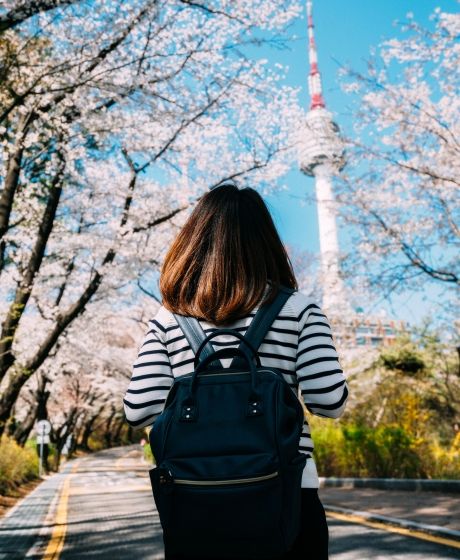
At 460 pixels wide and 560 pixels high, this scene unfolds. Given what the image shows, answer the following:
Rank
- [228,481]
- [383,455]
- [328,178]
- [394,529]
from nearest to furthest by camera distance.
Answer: [228,481], [394,529], [383,455], [328,178]

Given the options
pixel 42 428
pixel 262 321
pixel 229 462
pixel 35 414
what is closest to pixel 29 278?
pixel 262 321

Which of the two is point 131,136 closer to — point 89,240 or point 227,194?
point 89,240

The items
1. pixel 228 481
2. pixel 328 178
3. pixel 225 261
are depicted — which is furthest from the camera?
pixel 328 178

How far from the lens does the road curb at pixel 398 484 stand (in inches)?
330

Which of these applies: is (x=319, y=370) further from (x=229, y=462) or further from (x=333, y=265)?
(x=333, y=265)

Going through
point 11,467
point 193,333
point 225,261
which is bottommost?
point 11,467

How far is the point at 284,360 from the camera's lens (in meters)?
1.49

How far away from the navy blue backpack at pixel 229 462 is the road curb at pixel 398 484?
7.89 metres

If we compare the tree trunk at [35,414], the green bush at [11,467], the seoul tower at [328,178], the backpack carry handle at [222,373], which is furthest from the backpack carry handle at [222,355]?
the tree trunk at [35,414]

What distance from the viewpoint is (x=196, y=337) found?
4.90ft

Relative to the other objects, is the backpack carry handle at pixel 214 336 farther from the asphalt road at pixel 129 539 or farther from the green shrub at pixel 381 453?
the green shrub at pixel 381 453

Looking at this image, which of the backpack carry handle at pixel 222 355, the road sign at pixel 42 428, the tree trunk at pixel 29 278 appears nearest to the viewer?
the backpack carry handle at pixel 222 355

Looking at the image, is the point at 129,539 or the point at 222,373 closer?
the point at 222,373

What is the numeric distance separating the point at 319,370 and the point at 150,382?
0.46 m
